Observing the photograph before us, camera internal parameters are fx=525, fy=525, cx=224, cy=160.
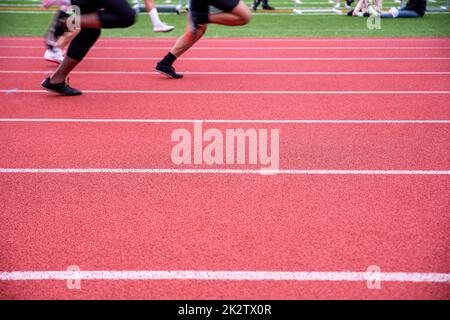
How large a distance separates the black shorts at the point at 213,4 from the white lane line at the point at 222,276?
15.2ft

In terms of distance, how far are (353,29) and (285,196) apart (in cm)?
A: 1106

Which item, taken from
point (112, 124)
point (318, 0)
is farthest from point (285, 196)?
point (318, 0)

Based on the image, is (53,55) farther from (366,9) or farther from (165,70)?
(366,9)

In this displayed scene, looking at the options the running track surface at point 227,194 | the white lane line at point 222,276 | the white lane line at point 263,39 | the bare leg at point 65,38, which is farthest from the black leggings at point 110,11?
the white lane line at point 263,39

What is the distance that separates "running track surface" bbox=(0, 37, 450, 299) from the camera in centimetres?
236

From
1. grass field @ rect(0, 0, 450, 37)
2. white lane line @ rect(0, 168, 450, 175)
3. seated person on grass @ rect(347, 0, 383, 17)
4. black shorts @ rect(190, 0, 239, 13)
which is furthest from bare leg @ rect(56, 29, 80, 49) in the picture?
seated person on grass @ rect(347, 0, 383, 17)

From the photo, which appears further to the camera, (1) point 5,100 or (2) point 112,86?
(2) point 112,86

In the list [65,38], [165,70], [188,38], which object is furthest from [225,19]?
[65,38]

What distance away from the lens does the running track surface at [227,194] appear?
7.73 feet

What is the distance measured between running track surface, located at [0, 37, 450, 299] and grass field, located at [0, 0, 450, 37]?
5.97m

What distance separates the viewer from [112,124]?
494 cm

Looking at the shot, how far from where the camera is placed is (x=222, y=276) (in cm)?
236

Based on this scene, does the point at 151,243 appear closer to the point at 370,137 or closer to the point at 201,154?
the point at 201,154

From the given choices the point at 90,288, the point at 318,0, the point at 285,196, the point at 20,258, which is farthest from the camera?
the point at 318,0
